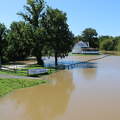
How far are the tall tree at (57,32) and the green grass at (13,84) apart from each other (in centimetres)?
1474

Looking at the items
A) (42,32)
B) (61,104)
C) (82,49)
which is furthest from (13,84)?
(82,49)

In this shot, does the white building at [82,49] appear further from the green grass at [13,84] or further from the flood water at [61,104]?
the flood water at [61,104]

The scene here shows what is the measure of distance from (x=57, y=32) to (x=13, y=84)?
17.9 metres

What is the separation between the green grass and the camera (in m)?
17.1

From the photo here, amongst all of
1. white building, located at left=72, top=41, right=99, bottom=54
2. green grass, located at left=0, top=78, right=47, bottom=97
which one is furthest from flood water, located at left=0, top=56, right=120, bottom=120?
white building, located at left=72, top=41, right=99, bottom=54

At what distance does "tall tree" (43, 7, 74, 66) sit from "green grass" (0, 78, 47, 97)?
1474 cm

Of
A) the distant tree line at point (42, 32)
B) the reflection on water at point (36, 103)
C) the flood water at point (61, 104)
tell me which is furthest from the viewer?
the distant tree line at point (42, 32)

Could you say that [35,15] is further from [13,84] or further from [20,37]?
[13,84]

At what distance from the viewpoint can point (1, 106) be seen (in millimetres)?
Result: 13422

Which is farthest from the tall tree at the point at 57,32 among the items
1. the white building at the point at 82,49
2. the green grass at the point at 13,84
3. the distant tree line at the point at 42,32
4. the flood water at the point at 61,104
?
the white building at the point at 82,49

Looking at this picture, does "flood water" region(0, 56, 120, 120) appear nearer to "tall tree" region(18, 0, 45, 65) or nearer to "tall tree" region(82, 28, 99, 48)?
"tall tree" region(18, 0, 45, 65)

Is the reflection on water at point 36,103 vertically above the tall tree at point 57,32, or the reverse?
the tall tree at point 57,32

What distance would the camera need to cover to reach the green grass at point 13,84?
Result: 17125mm

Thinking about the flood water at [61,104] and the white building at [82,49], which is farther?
the white building at [82,49]
